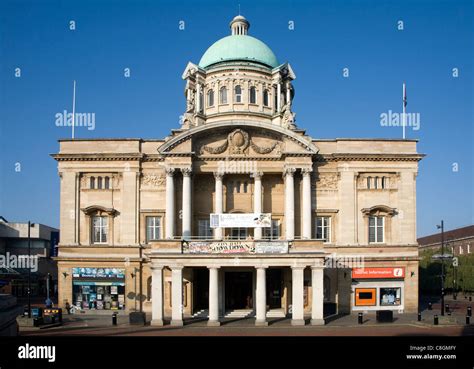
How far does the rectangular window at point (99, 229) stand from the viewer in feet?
153

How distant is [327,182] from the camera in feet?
153

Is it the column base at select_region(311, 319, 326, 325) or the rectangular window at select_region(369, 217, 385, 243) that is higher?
the rectangular window at select_region(369, 217, 385, 243)

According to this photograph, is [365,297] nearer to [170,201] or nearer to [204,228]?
[204,228]

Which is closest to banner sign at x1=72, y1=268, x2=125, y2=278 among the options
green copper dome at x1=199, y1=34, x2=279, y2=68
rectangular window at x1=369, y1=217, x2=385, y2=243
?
rectangular window at x1=369, y1=217, x2=385, y2=243

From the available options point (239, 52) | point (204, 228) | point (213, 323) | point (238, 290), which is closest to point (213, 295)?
point (213, 323)

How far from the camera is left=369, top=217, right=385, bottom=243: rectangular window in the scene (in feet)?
152

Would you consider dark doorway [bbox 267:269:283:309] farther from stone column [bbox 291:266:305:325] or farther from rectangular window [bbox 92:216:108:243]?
rectangular window [bbox 92:216:108:243]

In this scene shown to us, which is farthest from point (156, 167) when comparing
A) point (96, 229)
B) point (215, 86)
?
point (215, 86)

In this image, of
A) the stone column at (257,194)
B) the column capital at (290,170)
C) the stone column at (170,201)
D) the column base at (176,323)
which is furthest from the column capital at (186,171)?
the column base at (176,323)

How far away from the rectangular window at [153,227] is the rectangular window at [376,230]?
20.2m

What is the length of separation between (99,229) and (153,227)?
207 inches

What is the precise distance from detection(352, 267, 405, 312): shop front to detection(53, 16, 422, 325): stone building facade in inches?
3.7

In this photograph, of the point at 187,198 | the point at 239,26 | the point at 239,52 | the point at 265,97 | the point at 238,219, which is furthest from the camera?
the point at 239,26
